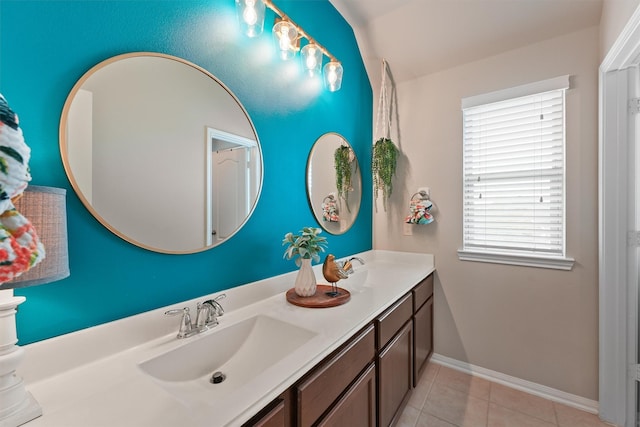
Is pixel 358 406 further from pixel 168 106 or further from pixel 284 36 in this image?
pixel 284 36

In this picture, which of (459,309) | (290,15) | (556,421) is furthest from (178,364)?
(556,421)

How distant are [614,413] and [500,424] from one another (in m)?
0.69

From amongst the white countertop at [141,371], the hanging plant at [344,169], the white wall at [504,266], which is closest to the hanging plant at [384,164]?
the white wall at [504,266]

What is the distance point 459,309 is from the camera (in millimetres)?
2209

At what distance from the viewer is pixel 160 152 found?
1.06 metres

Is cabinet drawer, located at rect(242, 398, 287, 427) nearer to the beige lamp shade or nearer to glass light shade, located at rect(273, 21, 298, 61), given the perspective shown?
the beige lamp shade

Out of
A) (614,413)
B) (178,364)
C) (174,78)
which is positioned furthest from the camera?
(614,413)

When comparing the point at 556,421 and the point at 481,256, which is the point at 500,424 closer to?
the point at 556,421

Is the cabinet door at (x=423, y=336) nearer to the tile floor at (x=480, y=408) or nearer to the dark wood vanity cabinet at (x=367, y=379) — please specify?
the dark wood vanity cabinet at (x=367, y=379)

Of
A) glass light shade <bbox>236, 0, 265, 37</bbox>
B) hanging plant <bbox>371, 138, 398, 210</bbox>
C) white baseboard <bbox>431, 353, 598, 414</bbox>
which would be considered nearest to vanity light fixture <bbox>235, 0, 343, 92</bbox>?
glass light shade <bbox>236, 0, 265, 37</bbox>

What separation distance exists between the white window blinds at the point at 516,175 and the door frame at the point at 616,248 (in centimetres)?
23

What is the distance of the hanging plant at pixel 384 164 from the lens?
232 cm

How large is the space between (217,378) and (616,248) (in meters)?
2.24

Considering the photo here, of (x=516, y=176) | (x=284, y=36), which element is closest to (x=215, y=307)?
(x=284, y=36)
